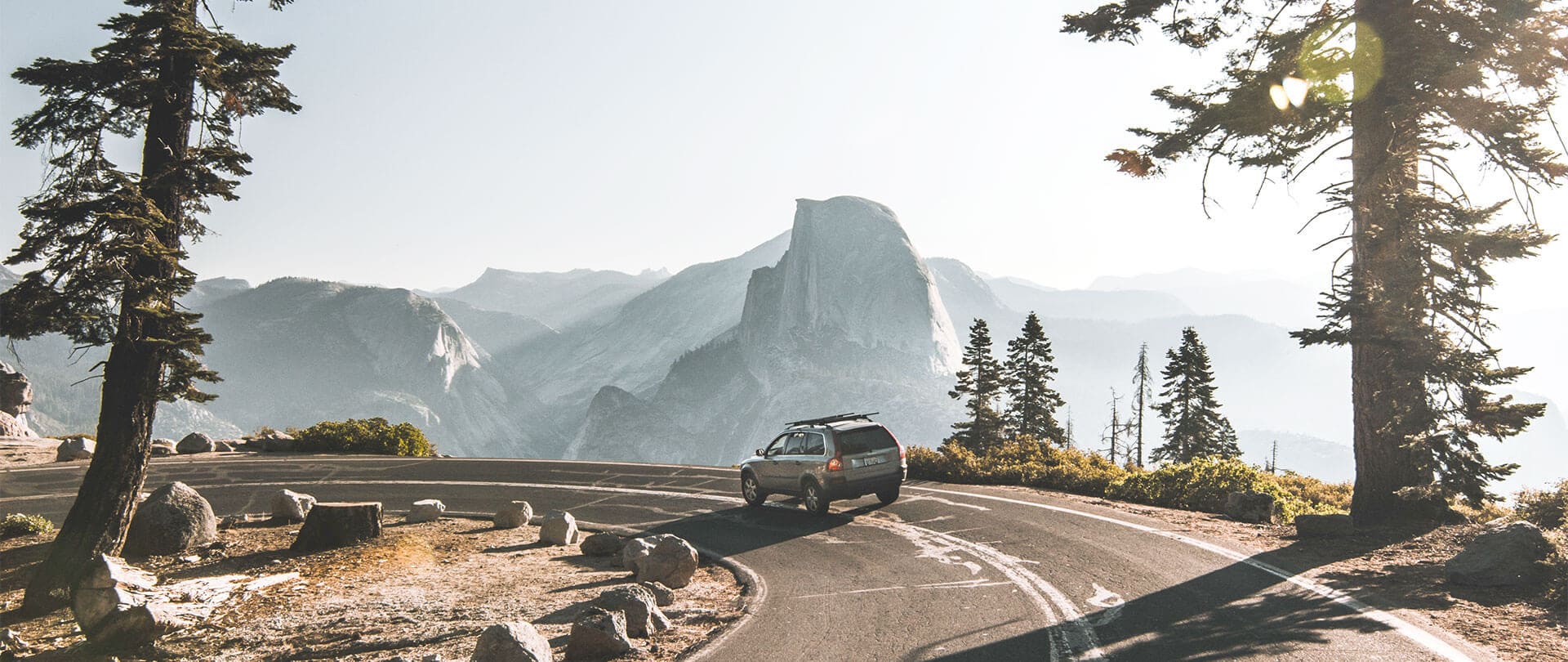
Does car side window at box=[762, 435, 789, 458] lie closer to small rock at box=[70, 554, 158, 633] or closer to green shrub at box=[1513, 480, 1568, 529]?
small rock at box=[70, 554, 158, 633]

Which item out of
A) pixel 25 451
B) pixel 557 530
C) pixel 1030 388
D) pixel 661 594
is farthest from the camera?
pixel 1030 388

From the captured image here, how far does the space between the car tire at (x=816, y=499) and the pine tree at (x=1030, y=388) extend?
35395mm

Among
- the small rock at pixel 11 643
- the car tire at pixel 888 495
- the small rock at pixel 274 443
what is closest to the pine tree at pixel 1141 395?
the car tire at pixel 888 495

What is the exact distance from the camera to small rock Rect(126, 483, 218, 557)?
35.6ft

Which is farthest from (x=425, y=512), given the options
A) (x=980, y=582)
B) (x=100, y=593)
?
(x=980, y=582)

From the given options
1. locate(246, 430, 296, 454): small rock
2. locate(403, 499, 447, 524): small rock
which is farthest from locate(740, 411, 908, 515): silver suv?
locate(246, 430, 296, 454): small rock

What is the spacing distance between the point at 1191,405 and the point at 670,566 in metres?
50.5

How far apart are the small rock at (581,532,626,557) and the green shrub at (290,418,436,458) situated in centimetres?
1994

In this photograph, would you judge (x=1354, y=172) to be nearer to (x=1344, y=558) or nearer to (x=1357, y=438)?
(x=1357, y=438)

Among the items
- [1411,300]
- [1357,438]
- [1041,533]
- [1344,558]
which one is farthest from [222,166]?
[1357,438]

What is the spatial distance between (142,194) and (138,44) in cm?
204

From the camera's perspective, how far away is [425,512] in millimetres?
14609

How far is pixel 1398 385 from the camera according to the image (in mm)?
11352

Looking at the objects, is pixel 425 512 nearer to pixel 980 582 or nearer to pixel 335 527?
pixel 335 527
